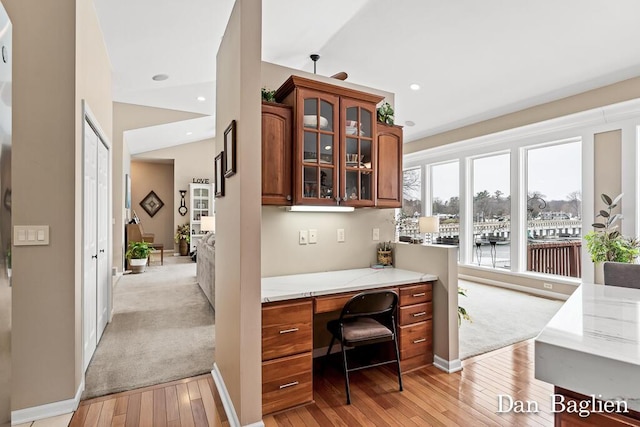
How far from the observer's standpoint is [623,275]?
188 centimetres

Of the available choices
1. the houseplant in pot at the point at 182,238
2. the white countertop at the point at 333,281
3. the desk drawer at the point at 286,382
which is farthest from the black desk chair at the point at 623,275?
the houseplant in pot at the point at 182,238

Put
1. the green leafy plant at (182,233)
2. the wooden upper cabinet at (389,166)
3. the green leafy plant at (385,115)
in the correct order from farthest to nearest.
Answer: the green leafy plant at (182,233) < the green leafy plant at (385,115) < the wooden upper cabinet at (389,166)

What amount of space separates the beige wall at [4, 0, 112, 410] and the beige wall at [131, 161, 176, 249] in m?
9.01

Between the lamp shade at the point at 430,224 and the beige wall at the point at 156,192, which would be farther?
the beige wall at the point at 156,192

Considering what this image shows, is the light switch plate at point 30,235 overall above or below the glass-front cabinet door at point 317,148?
below

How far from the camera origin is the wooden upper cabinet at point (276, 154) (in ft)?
7.95

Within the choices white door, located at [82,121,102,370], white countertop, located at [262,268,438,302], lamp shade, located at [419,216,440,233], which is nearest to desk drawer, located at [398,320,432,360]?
white countertop, located at [262,268,438,302]

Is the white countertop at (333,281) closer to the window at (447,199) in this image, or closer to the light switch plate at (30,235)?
the light switch plate at (30,235)

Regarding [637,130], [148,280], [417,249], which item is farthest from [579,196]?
[148,280]

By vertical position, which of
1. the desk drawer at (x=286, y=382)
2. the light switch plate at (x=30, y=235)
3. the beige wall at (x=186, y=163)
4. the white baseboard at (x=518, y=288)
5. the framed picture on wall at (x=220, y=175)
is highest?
the beige wall at (x=186, y=163)

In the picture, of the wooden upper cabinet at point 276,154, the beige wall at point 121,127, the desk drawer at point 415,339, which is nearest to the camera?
the wooden upper cabinet at point 276,154

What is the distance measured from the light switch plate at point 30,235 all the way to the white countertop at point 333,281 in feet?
4.71

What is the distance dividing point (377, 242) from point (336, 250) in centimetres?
46

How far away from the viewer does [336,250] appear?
305cm
